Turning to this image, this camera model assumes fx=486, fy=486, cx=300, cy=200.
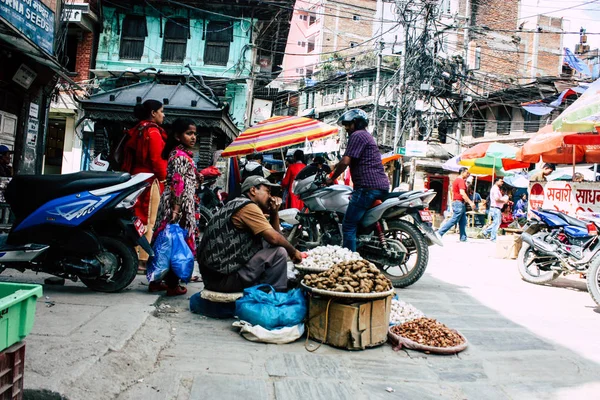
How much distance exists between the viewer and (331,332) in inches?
137

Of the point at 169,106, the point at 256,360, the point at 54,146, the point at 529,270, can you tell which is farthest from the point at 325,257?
the point at 54,146

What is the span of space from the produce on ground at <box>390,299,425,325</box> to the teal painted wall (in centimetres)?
1689

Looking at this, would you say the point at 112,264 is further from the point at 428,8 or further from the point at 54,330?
the point at 428,8

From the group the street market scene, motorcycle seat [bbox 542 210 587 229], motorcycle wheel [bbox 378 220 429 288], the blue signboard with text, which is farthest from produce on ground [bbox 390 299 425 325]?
the blue signboard with text

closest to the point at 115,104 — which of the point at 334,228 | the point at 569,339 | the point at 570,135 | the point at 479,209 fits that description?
the point at 334,228

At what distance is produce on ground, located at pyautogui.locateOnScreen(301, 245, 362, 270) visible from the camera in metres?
4.05

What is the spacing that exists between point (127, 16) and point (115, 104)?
975cm

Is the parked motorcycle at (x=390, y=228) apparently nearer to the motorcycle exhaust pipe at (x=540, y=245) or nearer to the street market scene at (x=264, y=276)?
the street market scene at (x=264, y=276)

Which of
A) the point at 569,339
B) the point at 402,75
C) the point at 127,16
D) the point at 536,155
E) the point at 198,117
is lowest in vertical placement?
the point at 569,339

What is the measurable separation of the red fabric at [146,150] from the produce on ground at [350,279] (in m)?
2.31

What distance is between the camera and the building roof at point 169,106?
40.5ft

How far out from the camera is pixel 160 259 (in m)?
4.36

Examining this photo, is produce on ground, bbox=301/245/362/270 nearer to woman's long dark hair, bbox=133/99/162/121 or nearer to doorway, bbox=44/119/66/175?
woman's long dark hair, bbox=133/99/162/121

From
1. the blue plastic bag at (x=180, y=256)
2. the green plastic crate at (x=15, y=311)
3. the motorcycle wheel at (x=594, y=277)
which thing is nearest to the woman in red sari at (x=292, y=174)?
the blue plastic bag at (x=180, y=256)
